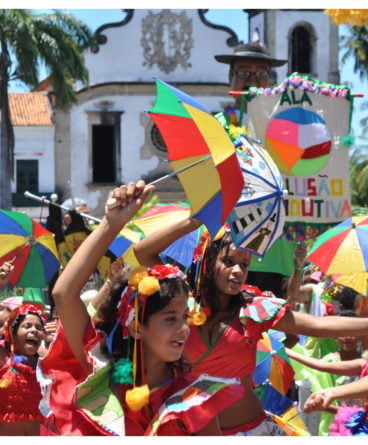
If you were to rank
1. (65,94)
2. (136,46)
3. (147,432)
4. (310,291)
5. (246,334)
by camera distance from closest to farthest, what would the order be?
(147,432)
(246,334)
(310,291)
(65,94)
(136,46)

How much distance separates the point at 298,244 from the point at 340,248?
32 cm

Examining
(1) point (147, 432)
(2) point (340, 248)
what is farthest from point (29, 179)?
(1) point (147, 432)

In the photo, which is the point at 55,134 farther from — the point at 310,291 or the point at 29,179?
the point at 310,291

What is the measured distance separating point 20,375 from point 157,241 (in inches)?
90.2

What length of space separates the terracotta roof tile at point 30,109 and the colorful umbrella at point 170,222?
1207 inches

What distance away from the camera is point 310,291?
9367 millimetres

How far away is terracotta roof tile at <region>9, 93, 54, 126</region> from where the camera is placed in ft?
121

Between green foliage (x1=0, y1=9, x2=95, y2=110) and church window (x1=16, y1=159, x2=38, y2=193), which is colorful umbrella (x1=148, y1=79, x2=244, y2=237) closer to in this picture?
green foliage (x1=0, y1=9, x2=95, y2=110)

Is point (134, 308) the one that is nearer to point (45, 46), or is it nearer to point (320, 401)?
point (320, 401)

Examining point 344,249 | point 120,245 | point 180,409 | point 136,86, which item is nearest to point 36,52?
point 136,86

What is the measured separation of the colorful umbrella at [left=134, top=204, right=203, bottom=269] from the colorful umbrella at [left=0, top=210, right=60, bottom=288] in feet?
2.70

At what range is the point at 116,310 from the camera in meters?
3.81

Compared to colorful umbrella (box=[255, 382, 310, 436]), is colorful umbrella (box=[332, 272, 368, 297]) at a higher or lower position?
higher

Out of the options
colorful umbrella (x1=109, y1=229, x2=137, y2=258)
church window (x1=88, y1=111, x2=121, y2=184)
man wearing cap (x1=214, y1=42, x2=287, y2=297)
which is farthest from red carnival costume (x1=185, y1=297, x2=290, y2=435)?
church window (x1=88, y1=111, x2=121, y2=184)
